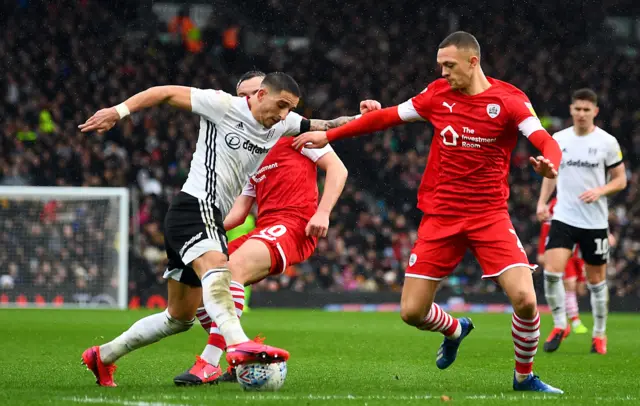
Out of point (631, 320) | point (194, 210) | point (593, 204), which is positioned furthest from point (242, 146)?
point (631, 320)

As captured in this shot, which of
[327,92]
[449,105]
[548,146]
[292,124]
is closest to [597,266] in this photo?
[449,105]

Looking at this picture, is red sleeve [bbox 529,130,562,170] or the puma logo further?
the puma logo

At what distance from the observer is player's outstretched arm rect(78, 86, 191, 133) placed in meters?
6.25

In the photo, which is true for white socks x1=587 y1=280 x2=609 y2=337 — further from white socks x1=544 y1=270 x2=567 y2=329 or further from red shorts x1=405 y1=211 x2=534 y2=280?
red shorts x1=405 y1=211 x2=534 y2=280

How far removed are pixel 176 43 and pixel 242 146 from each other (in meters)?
22.4

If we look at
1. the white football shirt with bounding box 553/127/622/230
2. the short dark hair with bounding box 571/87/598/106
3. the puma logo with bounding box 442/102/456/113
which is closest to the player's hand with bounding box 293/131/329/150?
the puma logo with bounding box 442/102/456/113

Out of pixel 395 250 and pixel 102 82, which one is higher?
pixel 102 82

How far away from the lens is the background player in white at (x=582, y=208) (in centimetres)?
1121

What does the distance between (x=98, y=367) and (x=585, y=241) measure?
244 inches

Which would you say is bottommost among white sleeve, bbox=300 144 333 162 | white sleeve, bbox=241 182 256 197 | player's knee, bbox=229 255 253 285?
player's knee, bbox=229 255 253 285

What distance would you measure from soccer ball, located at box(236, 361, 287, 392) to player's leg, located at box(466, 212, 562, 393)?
1602 mm

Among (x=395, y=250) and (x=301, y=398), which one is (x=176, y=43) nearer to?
(x=395, y=250)

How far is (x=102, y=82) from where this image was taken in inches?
1037

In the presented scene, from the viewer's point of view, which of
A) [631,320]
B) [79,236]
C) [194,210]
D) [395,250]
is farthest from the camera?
[395,250]
